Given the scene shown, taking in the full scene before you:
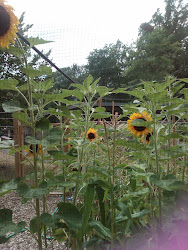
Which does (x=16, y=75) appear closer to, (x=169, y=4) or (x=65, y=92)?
(x=65, y=92)

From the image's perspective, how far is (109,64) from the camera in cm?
80

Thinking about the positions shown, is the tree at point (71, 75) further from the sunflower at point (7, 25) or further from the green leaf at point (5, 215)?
the green leaf at point (5, 215)

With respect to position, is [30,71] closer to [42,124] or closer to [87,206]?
[42,124]

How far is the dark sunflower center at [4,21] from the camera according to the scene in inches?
14.4

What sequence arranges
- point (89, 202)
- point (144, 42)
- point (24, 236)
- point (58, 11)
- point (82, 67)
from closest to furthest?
point (89, 202) < point (58, 11) < point (82, 67) < point (24, 236) < point (144, 42)

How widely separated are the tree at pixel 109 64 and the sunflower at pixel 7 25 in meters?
0.36

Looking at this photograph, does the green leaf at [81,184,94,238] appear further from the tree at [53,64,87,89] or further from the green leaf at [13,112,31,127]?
the tree at [53,64,87,89]

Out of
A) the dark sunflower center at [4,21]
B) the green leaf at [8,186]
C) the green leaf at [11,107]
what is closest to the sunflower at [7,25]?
the dark sunflower center at [4,21]

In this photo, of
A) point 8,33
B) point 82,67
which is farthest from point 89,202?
point 82,67

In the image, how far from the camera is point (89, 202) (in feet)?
1.25

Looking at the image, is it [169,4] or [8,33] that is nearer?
[8,33]

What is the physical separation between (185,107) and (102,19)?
0.36m

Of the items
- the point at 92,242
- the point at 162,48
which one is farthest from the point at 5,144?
the point at 162,48

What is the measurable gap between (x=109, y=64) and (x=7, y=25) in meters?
0.48
